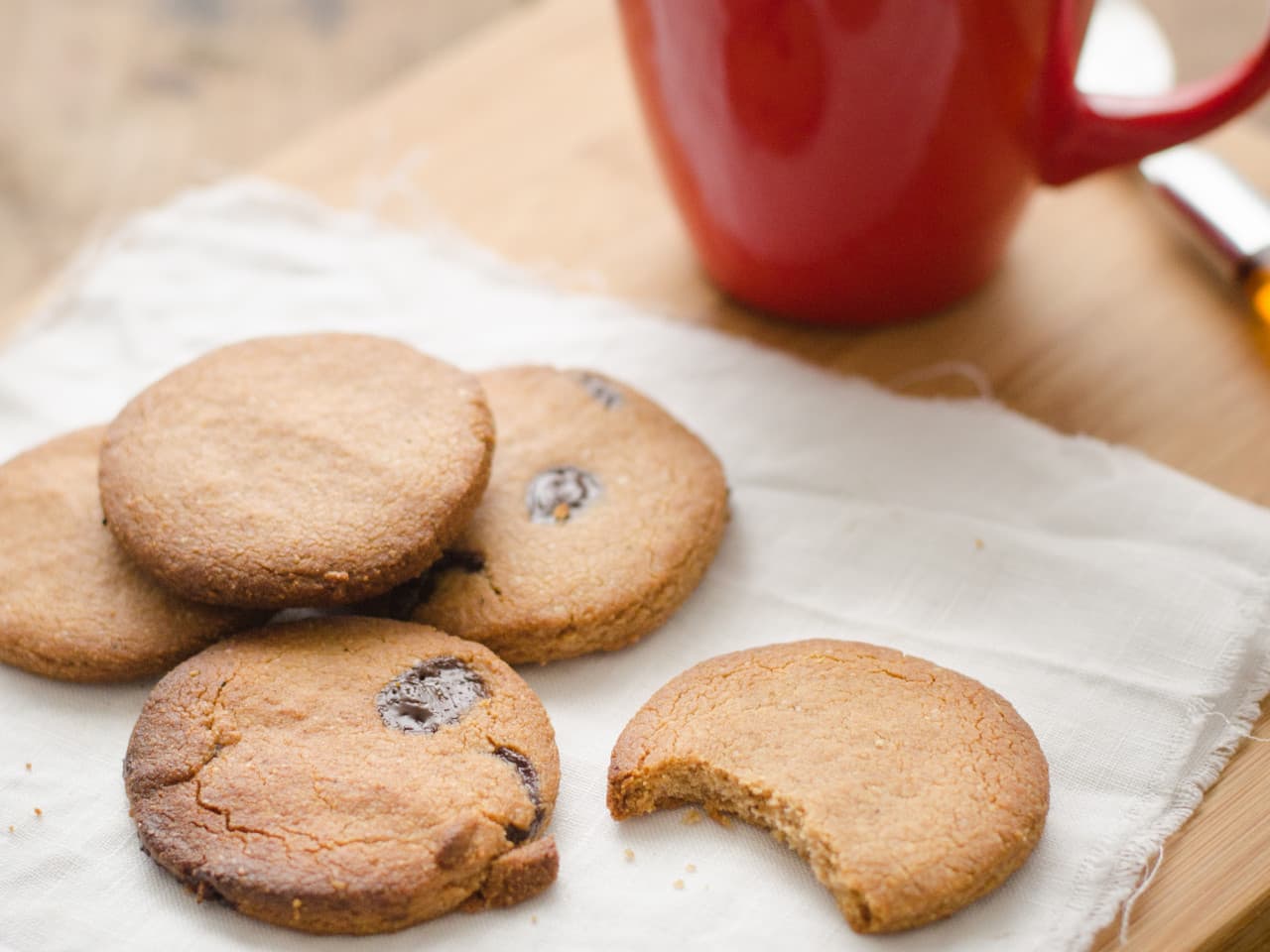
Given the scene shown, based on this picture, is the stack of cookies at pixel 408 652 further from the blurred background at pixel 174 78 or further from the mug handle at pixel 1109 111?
the blurred background at pixel 174 78

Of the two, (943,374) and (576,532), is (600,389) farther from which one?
(943,374)

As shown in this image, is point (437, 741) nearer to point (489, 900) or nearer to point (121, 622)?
point (489, 900)

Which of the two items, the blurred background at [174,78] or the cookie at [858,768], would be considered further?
the blurred background at [174,78]

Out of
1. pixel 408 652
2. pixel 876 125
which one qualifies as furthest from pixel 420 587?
pixel 876 125

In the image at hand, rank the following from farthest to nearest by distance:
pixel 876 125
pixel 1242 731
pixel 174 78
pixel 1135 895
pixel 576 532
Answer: pixel 174 78 → pixel 876 125 → pixel 576 532 → pixel 1242 731 → pixel 1135 895

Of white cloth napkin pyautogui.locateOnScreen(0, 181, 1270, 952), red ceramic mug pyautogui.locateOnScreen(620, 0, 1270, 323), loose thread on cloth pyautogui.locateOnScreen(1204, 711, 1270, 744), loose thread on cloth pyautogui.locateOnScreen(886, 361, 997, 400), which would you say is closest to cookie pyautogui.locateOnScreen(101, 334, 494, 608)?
white cloth napkin pyautogui.locateOnScreen(0, 181, 1270, 952)

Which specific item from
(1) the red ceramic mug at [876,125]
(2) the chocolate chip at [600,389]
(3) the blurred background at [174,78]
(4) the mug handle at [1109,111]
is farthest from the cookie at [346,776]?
(3) the blurred background at [174,78]
